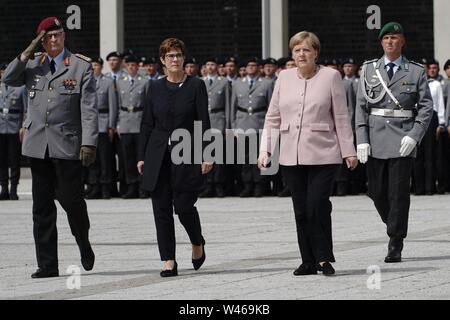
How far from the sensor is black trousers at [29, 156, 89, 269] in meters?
12.4

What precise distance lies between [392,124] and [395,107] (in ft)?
0.55

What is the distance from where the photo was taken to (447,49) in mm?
26172

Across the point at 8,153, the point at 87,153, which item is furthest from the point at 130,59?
the point at 87,153

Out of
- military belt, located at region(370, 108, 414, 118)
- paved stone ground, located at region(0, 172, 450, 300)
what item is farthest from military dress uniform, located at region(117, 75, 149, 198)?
military belt, located at region(370, 108, 414, 118)

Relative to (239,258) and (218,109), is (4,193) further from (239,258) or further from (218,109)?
(239,258)

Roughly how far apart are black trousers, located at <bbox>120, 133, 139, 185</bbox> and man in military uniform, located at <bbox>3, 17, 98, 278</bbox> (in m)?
10.5

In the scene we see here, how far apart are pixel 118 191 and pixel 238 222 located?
21.7 ft

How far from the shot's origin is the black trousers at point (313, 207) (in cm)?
1211

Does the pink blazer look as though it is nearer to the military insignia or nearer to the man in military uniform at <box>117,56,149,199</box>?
the military insignia

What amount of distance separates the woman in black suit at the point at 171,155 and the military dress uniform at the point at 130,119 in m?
10.4

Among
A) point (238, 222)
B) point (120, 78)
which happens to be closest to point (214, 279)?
point (238, 222)

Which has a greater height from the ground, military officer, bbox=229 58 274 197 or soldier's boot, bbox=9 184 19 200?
military officer, bbox=229 58 274 197

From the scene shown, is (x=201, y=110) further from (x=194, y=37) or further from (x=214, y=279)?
(x=194, y=37)

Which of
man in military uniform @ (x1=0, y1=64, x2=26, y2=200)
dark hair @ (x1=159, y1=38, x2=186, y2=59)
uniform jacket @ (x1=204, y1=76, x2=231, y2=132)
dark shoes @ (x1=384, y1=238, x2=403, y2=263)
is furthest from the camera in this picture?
uniform jacket @ (x1=204, y1=76, x2=231, y2=132)
